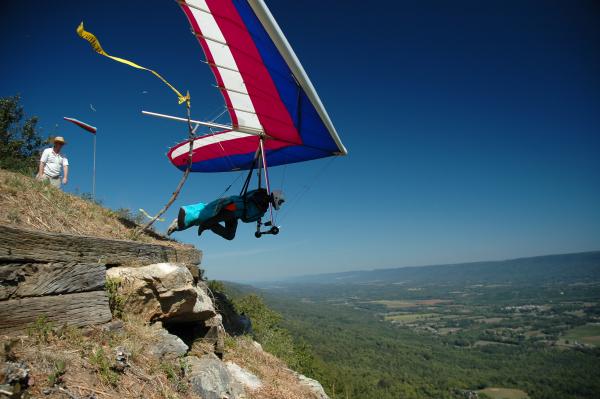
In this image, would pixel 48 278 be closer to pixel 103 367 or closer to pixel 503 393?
pixel 103 367

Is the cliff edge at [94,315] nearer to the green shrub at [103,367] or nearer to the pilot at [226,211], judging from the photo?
the green shrub at [103,367]

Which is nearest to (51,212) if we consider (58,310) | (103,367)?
(58,310)

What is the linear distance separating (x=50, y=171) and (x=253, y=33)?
4.67 m

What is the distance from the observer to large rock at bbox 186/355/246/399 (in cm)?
370

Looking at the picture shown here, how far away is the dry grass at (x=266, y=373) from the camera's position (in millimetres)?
5082

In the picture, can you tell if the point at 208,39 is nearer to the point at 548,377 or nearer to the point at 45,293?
the point at 45,293

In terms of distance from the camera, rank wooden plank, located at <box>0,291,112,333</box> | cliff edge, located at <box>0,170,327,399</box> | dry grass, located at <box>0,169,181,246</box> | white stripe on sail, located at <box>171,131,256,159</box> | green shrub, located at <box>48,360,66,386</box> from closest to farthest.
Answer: green shrub, located at <box>48,360,66,386</box>
cliff edge, located at <box>0,170,327,399</box>
wooden plank, located at <box>0,291,112,333</box>
dry grass, located at <box>0,169,181,246</box>
white stripe on sail, located at <box>171,131,256,159</box>

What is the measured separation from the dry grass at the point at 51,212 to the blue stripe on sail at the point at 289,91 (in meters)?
3.64

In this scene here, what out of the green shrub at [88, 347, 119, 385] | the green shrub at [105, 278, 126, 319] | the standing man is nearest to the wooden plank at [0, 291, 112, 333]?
the green shrub at [105, 278, 126, 319]

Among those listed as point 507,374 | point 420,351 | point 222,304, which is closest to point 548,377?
point 507,374

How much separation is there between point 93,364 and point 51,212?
2429 millimetres

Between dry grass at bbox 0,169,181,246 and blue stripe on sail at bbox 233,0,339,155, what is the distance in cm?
364

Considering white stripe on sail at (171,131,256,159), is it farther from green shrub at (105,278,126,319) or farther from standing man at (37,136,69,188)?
green shrub at (105,278,126,319)

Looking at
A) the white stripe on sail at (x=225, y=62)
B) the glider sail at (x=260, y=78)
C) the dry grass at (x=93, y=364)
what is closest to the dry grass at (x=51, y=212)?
the dry grass at (x=93, y=364)
